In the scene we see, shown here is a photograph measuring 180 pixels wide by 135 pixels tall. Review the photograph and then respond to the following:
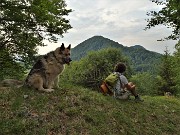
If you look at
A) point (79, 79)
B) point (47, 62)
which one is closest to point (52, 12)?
point (47, 62)

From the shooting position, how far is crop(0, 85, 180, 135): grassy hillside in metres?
11.2

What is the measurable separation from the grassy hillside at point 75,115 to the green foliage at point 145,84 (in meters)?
45.9

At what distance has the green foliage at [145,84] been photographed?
63.8 m

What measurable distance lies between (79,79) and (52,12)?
59.3m

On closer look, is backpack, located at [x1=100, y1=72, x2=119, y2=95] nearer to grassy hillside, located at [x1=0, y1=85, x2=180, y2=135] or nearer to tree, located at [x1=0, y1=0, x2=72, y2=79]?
grassy hillside, located at [x1=0, y1=85, x2=180, y2=135]

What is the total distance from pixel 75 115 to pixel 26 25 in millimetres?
15479

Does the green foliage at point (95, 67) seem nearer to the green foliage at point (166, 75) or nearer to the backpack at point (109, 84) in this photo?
the green foliage at point (166, 75)

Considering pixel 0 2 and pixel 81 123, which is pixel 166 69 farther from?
pixel 81 123

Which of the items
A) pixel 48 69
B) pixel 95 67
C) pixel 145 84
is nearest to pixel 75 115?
pixel 48 69

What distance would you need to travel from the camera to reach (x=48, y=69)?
1412cm

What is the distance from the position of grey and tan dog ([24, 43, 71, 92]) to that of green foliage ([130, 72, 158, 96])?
47.8 meters

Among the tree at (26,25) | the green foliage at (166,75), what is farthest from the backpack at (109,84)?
the green foliage at (166,75)

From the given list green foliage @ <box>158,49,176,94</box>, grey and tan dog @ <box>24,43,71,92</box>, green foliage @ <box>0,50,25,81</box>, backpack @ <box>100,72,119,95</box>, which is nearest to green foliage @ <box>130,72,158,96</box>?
green foliage @ <box>158,49,176,94</box>

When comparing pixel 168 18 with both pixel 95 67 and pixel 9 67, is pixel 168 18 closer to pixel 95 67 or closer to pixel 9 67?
pixel 9 67
